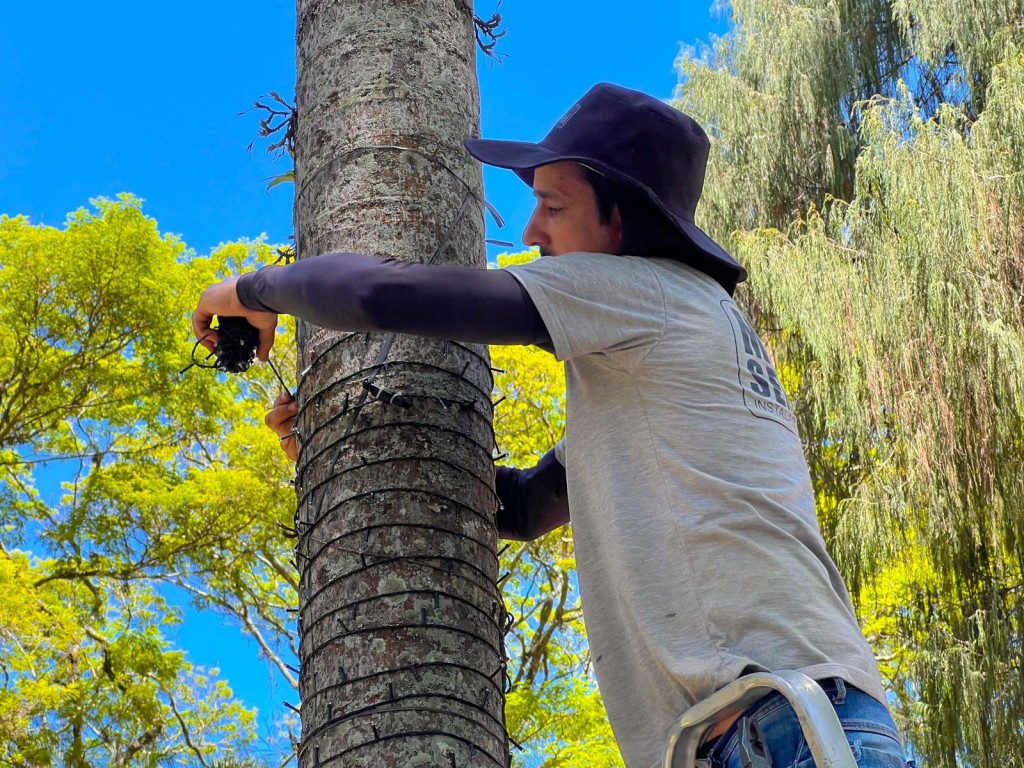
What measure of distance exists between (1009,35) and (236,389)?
8.44m

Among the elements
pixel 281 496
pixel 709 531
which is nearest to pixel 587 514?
pixel 709 531

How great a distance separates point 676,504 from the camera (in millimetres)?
1665

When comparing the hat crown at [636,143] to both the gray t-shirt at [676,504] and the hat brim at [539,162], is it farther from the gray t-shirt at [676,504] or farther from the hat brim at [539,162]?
the gray t-shirt at [676,504]

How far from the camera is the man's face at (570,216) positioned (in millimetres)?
2002

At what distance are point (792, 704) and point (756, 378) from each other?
1.91 ft

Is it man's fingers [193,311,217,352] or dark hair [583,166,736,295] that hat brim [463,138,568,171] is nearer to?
dark hair [583,166,736,295]

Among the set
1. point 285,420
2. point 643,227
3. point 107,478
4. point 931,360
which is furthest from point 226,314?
point 107,478

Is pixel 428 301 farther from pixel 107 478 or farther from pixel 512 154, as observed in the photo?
pixel 107 478

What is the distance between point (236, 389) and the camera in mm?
13203

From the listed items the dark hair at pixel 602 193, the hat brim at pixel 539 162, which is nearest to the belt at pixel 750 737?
the hat brim at pixel 539 162

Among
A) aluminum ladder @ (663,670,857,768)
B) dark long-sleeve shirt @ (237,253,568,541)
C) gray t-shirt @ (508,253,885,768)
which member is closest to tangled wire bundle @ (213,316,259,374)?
dark long-sleeve shirt @ (237,253,568,541)

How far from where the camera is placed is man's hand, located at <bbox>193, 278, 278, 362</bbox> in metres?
2.04

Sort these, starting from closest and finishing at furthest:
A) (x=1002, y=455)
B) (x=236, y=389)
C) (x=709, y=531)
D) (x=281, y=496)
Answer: (x=709, y=531), (x=1002, y=455), (x=281, y=496), (x=236, y=389)

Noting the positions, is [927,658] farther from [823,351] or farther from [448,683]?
[448,683]
